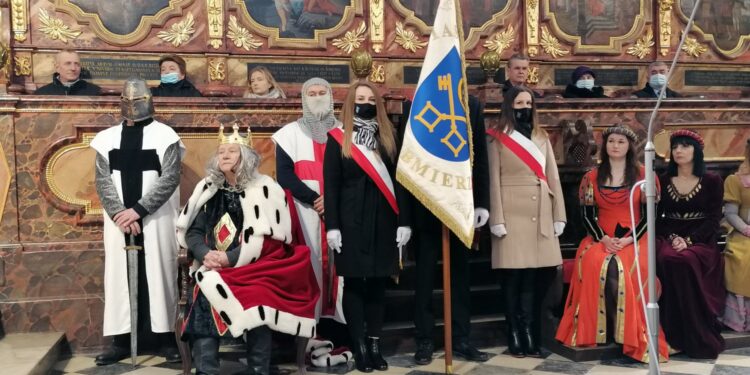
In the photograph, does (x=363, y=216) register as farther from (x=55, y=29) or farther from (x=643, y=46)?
(x=643, y=46)

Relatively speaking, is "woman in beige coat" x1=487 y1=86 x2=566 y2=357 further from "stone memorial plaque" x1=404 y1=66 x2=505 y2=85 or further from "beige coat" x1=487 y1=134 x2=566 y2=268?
"stone memorial plaque" x1=404 y1=66 x2=505 y2=85

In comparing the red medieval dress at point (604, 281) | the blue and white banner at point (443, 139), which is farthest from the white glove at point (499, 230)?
the red medieval dress at point (604, 281)

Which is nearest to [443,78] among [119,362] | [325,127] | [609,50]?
[325,127]

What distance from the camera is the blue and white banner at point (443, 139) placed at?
469cm

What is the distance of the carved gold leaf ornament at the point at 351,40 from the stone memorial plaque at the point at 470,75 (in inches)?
22.4

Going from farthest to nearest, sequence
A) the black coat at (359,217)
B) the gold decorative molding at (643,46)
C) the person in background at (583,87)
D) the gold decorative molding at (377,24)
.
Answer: the gold decorative molding at (643,46), the gold decorative molding at (377,24), the person in background at (583,87), the black coat at (359,217)

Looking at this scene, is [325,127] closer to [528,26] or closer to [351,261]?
[351,261]

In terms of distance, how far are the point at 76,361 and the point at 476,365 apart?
8.54 feet

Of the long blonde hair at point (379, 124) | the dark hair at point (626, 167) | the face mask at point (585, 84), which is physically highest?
the face mask at point (585, 84)

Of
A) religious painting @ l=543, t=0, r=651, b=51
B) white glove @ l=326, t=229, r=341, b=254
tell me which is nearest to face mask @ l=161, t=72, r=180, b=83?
white glove @ l=326, t=229, r=341, b=254

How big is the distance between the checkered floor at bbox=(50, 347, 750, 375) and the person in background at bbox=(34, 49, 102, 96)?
228 centimetres

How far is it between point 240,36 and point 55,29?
1.64 meters

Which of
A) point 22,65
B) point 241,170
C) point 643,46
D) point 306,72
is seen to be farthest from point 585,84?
point 22,65

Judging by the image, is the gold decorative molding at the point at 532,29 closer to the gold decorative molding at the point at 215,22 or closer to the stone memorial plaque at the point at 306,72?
the stone memorial plaque at the point at 306,72
